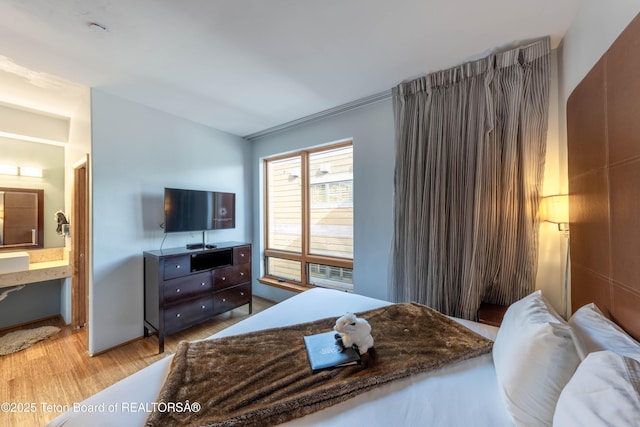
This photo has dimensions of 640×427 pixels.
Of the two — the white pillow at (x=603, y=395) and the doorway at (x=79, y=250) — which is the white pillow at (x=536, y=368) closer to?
the white pillow at (x=603, y=395)

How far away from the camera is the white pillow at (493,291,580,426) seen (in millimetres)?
832

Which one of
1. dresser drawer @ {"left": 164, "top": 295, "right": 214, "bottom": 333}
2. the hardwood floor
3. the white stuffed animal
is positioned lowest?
the hardwood floor

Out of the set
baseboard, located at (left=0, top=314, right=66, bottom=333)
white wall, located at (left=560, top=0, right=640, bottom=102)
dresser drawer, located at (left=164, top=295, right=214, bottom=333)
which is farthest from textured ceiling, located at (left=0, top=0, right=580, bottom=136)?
baseboard, located at (left=0, top=314, right=66, bottom=333)

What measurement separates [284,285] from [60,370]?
228 cm

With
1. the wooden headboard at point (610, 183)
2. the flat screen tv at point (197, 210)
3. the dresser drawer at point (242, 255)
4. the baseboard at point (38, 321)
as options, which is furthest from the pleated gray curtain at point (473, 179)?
the baseboard at point (38, 321)

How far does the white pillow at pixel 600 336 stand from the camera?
2.68ft

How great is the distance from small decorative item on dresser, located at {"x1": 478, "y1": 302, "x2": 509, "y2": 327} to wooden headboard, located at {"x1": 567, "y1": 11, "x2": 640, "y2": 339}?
0.44 metres

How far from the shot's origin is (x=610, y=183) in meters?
1.05

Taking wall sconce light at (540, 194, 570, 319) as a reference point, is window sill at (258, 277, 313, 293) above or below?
below

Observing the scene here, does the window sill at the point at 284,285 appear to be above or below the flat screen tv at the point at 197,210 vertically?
below

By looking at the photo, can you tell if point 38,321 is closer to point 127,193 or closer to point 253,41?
point 127,193

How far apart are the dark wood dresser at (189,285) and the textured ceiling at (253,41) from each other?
174 centimetres

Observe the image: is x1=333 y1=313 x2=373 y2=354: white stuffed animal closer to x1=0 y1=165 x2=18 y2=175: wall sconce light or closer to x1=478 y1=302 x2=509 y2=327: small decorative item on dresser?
x1=478 y1=302 x2=509 y2=327: small decorative item on dresser

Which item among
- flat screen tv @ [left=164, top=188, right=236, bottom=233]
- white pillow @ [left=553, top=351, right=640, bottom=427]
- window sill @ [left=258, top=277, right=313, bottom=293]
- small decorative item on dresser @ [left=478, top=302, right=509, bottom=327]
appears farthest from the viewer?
window sill @ [left=258, top=277, right=313, bottom=293]
